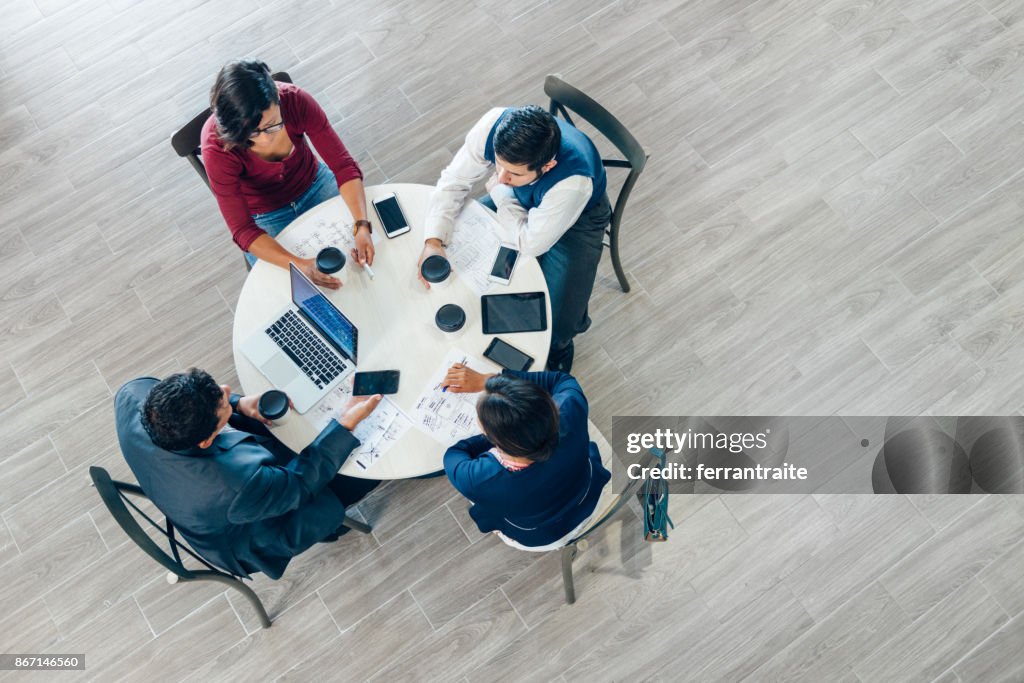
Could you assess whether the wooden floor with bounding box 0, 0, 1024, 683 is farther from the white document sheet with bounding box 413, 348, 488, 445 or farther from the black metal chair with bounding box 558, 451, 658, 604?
the white document sheet with bounding box 413, 348, 488, 445

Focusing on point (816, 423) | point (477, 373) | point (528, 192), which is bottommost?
point (816, 423)

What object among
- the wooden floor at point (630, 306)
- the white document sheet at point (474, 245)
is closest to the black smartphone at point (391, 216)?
the white document sheet at point (474, 245)

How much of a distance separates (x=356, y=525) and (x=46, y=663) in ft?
3.93

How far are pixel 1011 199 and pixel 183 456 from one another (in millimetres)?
3328

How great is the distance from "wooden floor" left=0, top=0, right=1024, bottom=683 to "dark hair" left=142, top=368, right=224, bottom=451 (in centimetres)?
103

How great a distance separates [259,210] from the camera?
2.79 meters

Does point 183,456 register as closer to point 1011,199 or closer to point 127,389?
point 127,389

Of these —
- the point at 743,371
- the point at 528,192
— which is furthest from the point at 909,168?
the point at 528,192

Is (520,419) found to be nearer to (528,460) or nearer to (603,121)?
(528,460)

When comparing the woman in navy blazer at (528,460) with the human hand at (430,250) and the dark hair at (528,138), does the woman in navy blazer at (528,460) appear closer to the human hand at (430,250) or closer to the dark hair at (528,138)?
the human hand at (430,250)

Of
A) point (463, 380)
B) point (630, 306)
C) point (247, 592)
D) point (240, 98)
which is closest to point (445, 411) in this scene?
point (463, 380)

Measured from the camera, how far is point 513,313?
241 cm

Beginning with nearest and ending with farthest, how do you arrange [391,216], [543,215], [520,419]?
[520,419] < [543,215] < [391,216]

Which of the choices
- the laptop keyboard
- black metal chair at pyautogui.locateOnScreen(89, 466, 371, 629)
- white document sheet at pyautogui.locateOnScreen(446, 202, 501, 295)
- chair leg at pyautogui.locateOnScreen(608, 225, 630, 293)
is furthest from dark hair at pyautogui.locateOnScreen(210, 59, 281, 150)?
chair leg at pyautogui.locateOnScreen(608, 225, 630, 293)
